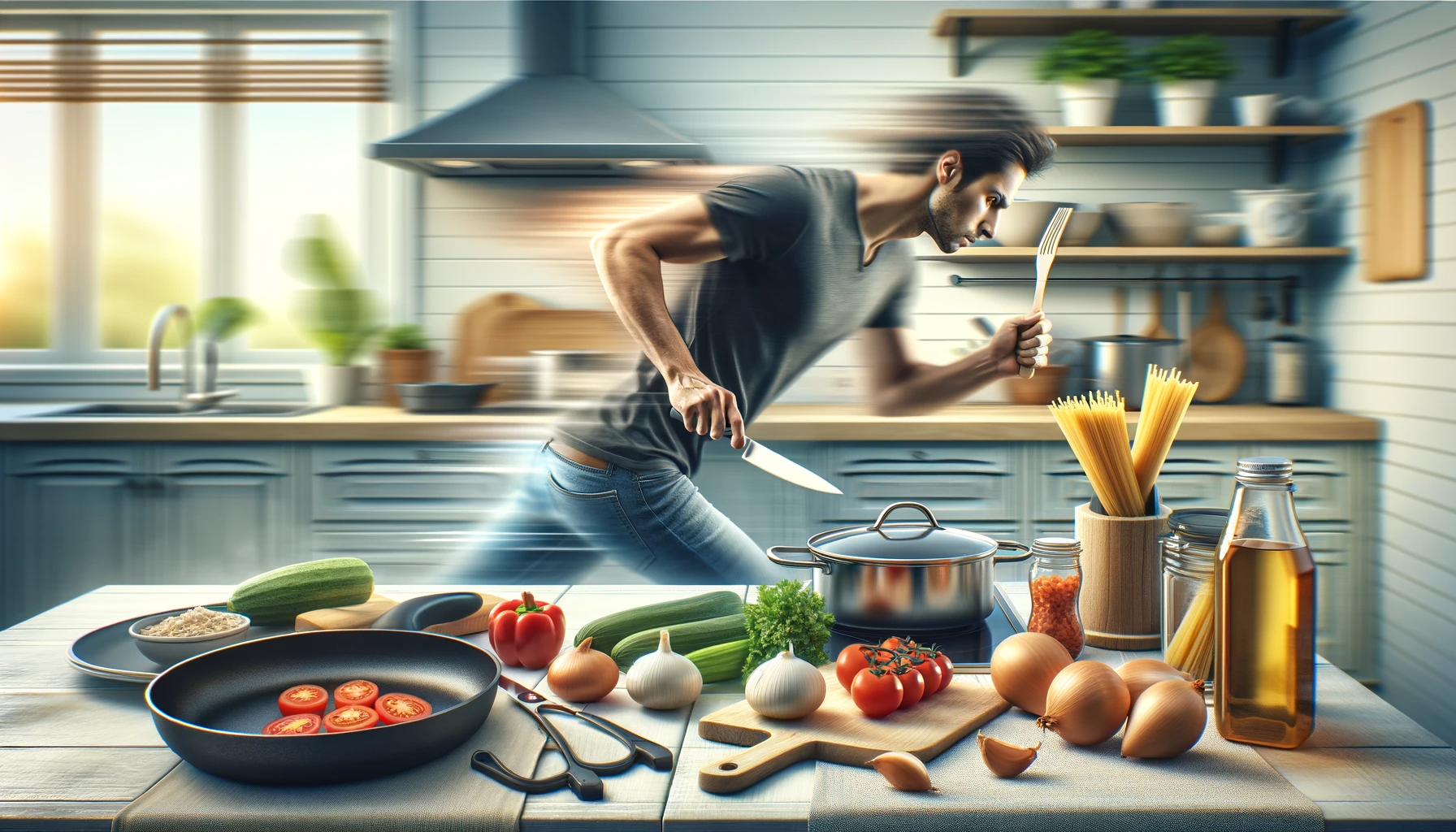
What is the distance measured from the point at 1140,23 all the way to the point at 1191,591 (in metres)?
2.36

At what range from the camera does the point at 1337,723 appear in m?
0.82

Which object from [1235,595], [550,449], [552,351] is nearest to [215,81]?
[552,351]

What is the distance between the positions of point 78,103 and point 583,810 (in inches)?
128

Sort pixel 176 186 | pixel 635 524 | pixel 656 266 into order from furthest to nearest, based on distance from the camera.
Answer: pixel 176 186 < pixel 635 524 < pixel 656 266

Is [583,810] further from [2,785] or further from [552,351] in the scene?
[552,351]

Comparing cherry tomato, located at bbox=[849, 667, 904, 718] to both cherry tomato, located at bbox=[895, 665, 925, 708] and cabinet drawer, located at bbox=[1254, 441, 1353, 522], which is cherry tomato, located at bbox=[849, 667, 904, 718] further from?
cabinet drawer, located at bbox=[1254, 441, 1353, 522]

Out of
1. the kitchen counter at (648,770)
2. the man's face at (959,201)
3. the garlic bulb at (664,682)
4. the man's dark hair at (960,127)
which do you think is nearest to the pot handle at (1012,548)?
the kitchen counter at (648,770)

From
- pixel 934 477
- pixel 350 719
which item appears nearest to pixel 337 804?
pixel 350 719

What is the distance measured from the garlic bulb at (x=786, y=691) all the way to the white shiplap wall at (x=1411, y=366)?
2.06 m

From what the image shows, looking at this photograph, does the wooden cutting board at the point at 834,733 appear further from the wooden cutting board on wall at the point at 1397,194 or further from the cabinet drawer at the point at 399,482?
the wooden cutting board on wall at the point at 1397,194

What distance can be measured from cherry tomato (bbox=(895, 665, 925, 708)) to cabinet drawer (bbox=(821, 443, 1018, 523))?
171 centimetres

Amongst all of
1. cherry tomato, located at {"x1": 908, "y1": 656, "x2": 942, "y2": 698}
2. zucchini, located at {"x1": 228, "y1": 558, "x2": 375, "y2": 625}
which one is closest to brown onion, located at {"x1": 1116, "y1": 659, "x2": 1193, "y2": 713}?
cherry tomato, located at {"x1": 908, "y1": 656, "x2": 942, "y2": 698}

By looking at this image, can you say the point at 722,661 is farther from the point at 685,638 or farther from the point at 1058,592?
the point at 1058,592

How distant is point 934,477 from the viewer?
8.29 feet
